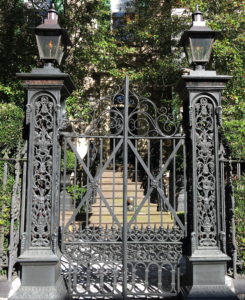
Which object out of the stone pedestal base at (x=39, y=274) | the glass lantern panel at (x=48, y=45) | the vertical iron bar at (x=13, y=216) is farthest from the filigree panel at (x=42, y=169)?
the glass lantern panel at (x=48, y=45)

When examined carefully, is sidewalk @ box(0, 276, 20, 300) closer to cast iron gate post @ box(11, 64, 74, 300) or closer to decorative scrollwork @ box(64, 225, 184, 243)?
cast iron gate post @ box(11, 64, 74, 300)

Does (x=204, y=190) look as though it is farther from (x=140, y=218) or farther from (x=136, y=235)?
(x=140, y=218)

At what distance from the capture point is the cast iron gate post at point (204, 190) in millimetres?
4328

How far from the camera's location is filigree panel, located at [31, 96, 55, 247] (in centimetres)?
442

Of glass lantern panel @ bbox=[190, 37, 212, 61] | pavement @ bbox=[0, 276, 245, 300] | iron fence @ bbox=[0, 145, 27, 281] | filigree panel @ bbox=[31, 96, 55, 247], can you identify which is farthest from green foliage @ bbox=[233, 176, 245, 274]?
iron fence @ bbox=[0, 145, 27, 281]

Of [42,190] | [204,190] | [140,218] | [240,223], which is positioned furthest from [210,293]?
[140,218]

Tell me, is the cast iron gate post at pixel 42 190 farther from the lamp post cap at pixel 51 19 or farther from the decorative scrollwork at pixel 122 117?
the lamp post cap at pixel 51 19

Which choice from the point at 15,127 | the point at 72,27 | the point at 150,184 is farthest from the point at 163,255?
the point at 72,27

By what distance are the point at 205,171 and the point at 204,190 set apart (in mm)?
278

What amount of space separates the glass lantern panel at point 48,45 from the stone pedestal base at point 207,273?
3642 mm

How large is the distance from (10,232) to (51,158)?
125 centimetres

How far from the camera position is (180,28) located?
9.87 metres

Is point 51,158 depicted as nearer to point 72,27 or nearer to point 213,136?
point 213,136

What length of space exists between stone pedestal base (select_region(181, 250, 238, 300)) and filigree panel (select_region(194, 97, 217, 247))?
0.63ft
